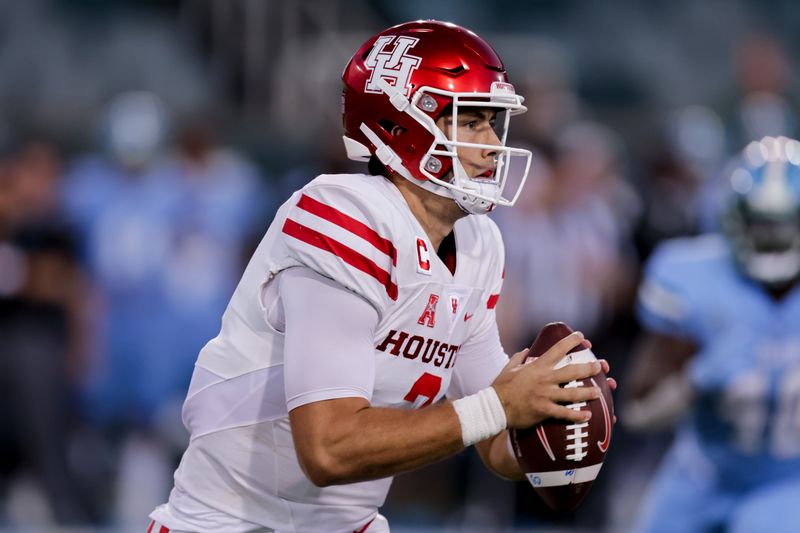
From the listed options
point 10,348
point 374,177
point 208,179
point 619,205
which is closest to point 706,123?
point 619,205

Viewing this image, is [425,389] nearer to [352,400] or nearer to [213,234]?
[352,400]

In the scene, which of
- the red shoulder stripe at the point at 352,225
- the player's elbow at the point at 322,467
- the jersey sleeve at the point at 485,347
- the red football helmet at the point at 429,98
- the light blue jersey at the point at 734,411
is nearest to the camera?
the player's elbow at the point at 322,467

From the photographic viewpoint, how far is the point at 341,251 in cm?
234

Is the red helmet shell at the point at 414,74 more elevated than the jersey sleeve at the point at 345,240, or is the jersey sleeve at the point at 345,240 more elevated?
the red helmet shell at the point at 414,74

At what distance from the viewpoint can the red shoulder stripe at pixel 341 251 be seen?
7.68 ft

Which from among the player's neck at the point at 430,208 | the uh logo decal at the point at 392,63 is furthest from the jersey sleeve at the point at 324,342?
the uh logo decal at the point at 392,63

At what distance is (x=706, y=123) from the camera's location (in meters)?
7.68

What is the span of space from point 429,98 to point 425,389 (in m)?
0.53

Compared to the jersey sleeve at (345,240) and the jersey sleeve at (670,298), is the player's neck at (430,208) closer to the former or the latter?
the jersey sleeve at (345,240)

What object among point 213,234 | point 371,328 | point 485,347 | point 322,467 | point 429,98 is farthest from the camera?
point 213,234

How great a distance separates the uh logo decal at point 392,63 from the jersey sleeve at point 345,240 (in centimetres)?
25

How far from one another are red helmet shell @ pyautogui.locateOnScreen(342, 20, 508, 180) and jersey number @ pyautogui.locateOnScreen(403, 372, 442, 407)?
0.37m

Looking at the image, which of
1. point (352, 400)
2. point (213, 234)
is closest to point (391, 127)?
point (352, 400)

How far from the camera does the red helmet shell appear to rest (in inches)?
99.0
